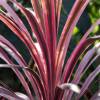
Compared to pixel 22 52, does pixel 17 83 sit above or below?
below

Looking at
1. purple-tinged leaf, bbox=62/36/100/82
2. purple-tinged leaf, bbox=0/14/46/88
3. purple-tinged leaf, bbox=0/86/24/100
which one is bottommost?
purple-tinged leaf, bbox=0/86/24/100

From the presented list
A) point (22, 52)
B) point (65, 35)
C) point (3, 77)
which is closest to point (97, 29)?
point (22, 52)

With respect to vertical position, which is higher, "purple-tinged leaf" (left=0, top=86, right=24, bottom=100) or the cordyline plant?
the cordyline plant

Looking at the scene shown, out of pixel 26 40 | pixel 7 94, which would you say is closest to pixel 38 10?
pixel 26 40

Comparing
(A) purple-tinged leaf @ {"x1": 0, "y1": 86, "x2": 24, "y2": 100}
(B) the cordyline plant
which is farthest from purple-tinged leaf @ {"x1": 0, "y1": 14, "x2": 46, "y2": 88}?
(A) purple-tinged leaf @ {"x1": 0, "y1": 86, "x2": 24, "y2": 100}

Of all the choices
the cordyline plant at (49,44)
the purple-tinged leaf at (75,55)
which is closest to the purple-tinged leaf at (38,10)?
the cordyline plant at (49,44)

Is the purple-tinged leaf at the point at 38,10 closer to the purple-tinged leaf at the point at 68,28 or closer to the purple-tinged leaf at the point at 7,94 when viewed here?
the purple-tinged leaf at the point at 68,28

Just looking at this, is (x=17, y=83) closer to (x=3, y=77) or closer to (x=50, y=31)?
(x=3, y=77)

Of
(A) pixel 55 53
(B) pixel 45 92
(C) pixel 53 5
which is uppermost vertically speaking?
(C) pixel 53 5

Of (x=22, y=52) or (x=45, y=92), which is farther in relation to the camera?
(x=22, y=52)

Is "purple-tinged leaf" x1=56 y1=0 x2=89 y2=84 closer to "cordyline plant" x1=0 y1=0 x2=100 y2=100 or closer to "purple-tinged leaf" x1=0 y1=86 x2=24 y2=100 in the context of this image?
"cordyline plant" x1=0 y1=0 x2=100 y2=100

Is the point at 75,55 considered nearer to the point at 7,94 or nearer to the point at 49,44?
the point at 49,44
